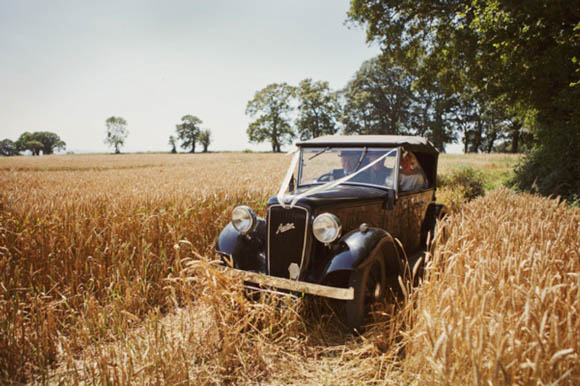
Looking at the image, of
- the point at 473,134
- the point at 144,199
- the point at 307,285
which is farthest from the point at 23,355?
the point at 473,134

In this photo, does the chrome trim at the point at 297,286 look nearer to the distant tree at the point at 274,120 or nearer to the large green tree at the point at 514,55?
the large green tree at the point at 514,55

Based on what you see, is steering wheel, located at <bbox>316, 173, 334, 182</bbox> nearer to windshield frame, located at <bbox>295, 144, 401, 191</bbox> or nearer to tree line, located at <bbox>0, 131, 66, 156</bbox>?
windshield frame, located at <bbox>295, 144, 401, 191</bbox>

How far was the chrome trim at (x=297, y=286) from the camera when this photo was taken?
301cm

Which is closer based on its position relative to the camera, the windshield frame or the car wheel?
the car wheel

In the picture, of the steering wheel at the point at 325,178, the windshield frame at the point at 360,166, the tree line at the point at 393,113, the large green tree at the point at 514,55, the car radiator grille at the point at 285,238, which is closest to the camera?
the car radiator grille at the point at 285,238

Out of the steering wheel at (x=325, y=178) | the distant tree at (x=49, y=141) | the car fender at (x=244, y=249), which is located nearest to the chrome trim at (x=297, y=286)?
the car fender at (x=244, y=249)

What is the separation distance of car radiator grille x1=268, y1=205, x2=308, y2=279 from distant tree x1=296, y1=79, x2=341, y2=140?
1844 inches

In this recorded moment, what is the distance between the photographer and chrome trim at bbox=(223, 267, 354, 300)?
118 inches

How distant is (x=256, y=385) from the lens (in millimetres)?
2715

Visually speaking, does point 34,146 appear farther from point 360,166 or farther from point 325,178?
point 360,166

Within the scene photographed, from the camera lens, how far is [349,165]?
181 inches

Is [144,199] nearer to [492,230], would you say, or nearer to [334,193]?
[334,193]

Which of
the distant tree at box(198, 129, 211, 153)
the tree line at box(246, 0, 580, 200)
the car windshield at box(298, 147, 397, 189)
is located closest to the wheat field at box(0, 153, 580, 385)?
the car windshield at box(298, 147, 397, 189)

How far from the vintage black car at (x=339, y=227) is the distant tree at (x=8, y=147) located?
4372 inches
